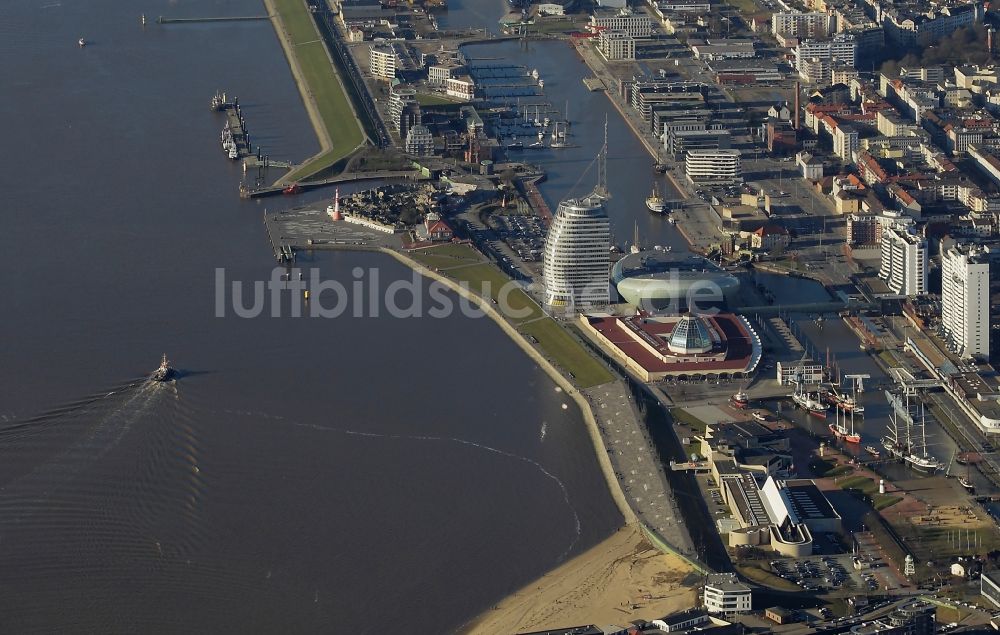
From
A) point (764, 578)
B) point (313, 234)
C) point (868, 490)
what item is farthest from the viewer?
point (313, 234)

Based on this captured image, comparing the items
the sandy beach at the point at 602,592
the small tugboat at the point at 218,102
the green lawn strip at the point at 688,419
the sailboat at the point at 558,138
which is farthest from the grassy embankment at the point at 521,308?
the small tugboat at the point at 218,102

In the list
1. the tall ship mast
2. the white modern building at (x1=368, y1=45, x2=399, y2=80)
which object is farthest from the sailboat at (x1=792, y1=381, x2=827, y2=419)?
the white modern building at (x1=368, y1=45, x2=399, y2=80)

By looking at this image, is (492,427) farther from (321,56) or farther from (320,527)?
(321,56)

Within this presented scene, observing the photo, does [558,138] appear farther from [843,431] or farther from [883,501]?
[883,501]

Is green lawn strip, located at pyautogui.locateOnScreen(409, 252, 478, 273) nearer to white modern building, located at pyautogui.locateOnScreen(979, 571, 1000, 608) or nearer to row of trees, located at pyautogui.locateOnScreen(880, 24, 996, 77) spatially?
white modern building, located at pyautogui.locateOnScreen(979, 571, 1000, 608)

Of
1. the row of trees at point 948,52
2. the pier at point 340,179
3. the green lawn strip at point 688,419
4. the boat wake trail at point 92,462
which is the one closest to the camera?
the boat wake trail at point 92,462

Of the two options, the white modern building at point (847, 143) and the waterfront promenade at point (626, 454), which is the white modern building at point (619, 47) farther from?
the waterfront promenade at point (626, 454)

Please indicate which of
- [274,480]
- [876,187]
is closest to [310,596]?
[274,480]

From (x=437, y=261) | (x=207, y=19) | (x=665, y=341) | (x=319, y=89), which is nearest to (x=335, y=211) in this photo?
(x=437, y=261)
